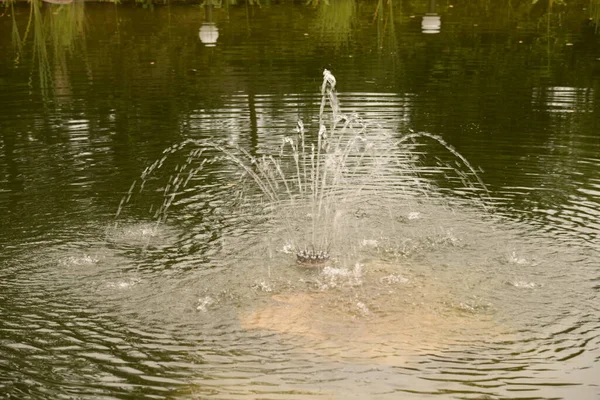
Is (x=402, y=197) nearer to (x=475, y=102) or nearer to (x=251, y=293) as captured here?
(x=251, y=293)

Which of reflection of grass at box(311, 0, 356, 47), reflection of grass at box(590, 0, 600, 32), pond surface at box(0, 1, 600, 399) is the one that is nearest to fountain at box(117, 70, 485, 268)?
pond surface at box(0, 1, 600, 399)

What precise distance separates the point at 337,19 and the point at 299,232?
16.1 m

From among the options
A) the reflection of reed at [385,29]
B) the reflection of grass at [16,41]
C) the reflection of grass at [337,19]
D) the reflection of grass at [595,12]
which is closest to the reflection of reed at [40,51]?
the reflection of grass at [16,41]

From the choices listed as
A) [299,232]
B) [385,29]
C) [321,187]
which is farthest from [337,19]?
[299,232]

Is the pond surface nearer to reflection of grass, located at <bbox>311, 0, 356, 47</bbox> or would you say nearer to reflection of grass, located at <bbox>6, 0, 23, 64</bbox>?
reflection of grass, located at <bbox>6, 0, 23, 64</bbox>

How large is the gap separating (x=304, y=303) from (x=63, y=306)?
1.90 metres

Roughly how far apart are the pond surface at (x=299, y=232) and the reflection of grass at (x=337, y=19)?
392 centimetres

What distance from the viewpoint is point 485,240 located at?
7.79 meters

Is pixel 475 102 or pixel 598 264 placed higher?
pixel 475 102

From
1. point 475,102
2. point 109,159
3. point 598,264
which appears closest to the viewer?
point 598,264

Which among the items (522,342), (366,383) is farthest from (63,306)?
(522,342)

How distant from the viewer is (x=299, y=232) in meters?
8.07

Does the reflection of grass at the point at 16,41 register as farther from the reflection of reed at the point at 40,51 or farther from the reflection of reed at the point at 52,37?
the reflection of reed at the point at 40,51

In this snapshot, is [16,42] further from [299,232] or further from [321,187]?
[299,232]
